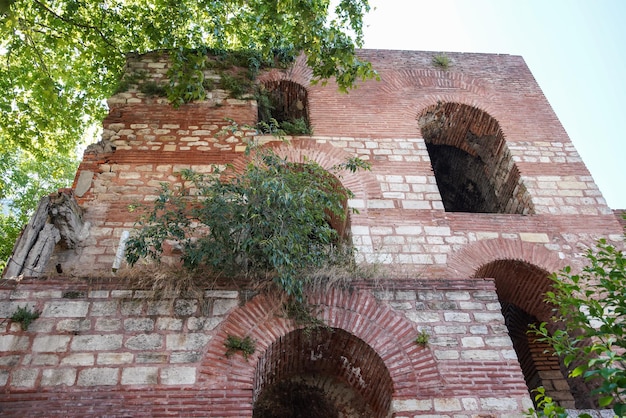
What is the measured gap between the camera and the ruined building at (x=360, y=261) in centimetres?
495

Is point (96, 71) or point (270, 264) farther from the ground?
point (96, 71)

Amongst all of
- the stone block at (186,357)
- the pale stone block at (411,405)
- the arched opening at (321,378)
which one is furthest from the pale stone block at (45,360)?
the pale stone block at (411,405)

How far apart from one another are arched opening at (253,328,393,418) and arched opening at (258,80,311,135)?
4.48 m

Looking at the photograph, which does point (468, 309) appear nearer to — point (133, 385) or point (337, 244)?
point (337, 244)

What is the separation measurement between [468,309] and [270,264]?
2.33 metres

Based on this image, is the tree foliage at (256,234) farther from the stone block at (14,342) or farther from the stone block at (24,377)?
the stone block at (24,377)

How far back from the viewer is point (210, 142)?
8328 millimetres

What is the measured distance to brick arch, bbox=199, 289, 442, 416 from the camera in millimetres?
4945

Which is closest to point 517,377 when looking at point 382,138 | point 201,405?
point 201,405

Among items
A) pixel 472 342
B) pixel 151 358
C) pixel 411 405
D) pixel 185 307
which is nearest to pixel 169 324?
pixel 185 307

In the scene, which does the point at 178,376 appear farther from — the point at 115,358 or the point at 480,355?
the point at 480,355

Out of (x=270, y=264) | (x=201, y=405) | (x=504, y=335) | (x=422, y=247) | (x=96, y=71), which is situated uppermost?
(x=96, y=71)

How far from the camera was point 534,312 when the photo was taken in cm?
794

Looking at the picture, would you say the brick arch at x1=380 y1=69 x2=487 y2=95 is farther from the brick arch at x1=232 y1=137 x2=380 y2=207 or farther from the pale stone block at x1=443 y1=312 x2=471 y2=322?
the pale stone block at x1=443 y1=312 x2=471 y2=322
